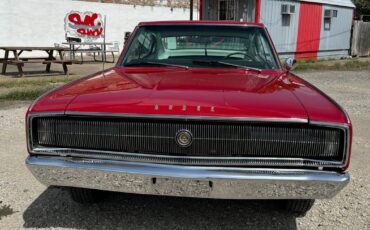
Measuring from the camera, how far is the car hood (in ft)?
8.89

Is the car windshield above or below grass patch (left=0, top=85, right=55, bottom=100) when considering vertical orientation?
above

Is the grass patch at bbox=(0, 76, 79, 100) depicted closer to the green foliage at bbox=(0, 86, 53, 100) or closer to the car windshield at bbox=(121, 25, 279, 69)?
the green foliage at bbox=(0, 86, 53, 100)

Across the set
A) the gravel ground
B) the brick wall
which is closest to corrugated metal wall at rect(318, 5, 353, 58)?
the brick wall

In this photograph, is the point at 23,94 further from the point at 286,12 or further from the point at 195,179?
the point at 286,12

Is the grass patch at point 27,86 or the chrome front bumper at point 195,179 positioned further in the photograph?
the grass patch at point 27,86

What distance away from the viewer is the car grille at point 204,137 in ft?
8.96

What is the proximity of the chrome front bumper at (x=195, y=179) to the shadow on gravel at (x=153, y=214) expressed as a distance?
2.03 feet

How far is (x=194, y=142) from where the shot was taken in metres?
2.78

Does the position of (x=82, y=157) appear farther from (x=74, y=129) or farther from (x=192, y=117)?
(x=192, y=117)

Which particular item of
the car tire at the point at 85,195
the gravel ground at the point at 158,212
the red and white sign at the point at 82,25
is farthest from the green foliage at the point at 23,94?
the red and white sign at the point at 82,25

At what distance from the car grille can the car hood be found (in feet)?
0.26

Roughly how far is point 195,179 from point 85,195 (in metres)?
1.20

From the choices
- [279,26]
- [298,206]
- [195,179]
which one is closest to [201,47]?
[298,206]

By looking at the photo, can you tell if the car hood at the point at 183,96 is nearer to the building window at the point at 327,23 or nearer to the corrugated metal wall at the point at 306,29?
the corrugated metal wall at the point at 306,29
